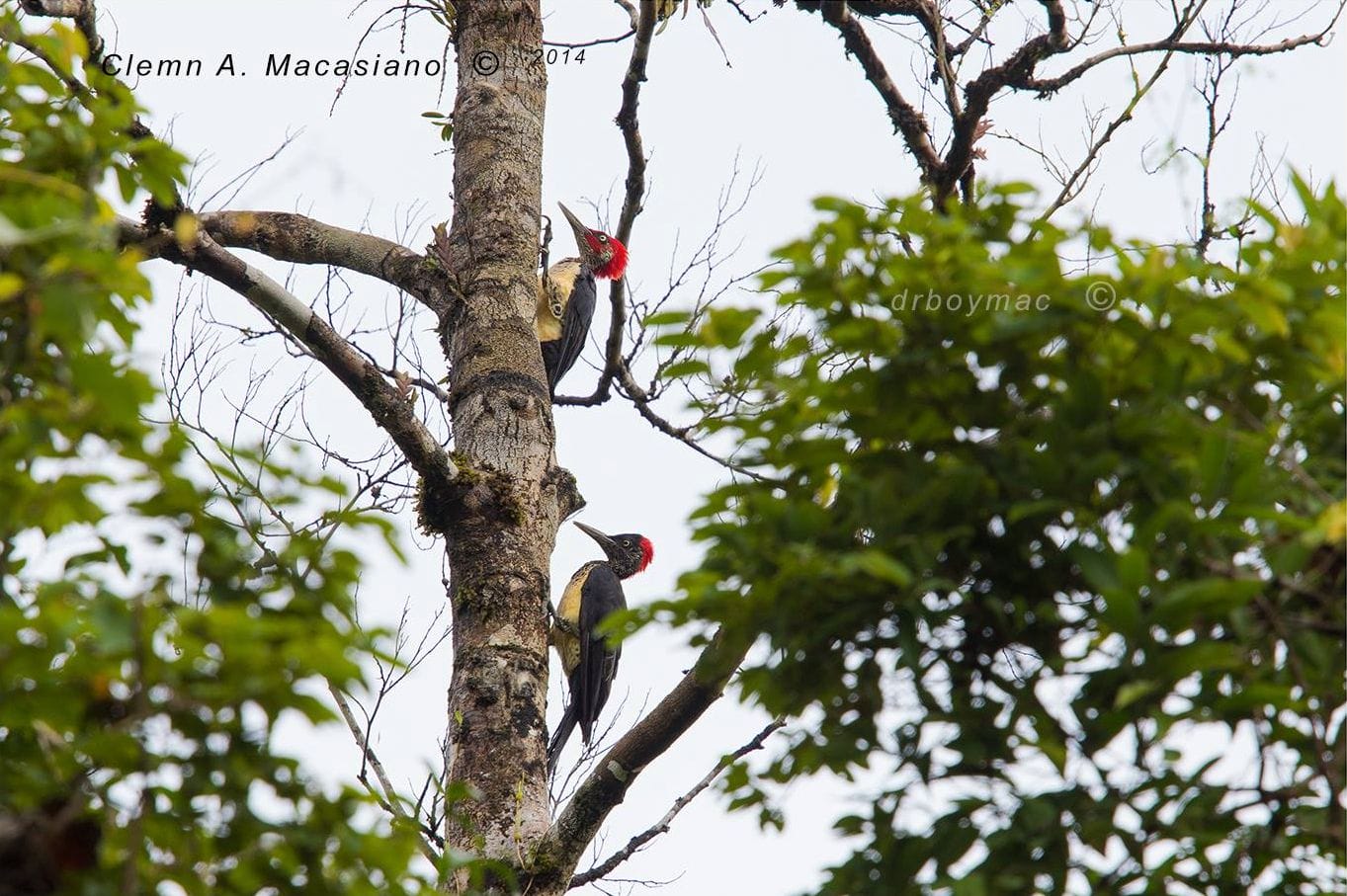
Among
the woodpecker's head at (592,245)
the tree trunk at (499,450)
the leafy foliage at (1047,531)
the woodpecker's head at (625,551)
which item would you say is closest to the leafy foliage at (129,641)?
the leafy foliage at (1047,531)

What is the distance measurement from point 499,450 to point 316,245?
1296 millimetres

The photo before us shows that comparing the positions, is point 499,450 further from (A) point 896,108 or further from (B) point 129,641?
(B) point 129,641

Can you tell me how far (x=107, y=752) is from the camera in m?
1.48

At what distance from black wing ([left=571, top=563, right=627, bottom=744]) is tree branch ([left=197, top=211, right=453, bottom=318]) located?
202cm

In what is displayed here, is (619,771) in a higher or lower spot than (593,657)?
lower

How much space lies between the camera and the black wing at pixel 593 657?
626 centimetres

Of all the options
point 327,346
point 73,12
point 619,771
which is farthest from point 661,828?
point 73,12

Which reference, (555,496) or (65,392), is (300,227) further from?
(65,392)

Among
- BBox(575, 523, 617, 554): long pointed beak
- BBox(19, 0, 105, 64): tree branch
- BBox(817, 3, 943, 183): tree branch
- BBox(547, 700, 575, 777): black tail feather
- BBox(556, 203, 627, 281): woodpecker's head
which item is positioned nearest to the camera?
BBox(19, 0, 105, 64): tree branch

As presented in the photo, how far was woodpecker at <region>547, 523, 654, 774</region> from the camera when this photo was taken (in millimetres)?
6273

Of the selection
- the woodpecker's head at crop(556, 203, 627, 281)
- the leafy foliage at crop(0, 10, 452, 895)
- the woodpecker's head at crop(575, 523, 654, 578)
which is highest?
the woodpecker's head at crop(556, 203, 627, 281)

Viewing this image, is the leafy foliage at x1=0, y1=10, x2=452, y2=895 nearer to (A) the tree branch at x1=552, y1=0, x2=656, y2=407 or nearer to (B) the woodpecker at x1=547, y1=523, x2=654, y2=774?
(A) the tree branch at x1=552, y1=0, x2=656, y2=407

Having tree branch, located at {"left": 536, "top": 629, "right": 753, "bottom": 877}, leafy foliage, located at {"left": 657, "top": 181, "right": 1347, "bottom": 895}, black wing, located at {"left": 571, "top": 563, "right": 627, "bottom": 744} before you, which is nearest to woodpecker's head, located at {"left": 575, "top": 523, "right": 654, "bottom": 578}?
black wing, located at {"left": 571, "top": 563, "right": 627, "bottom": 744}

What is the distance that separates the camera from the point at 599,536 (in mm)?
7793
